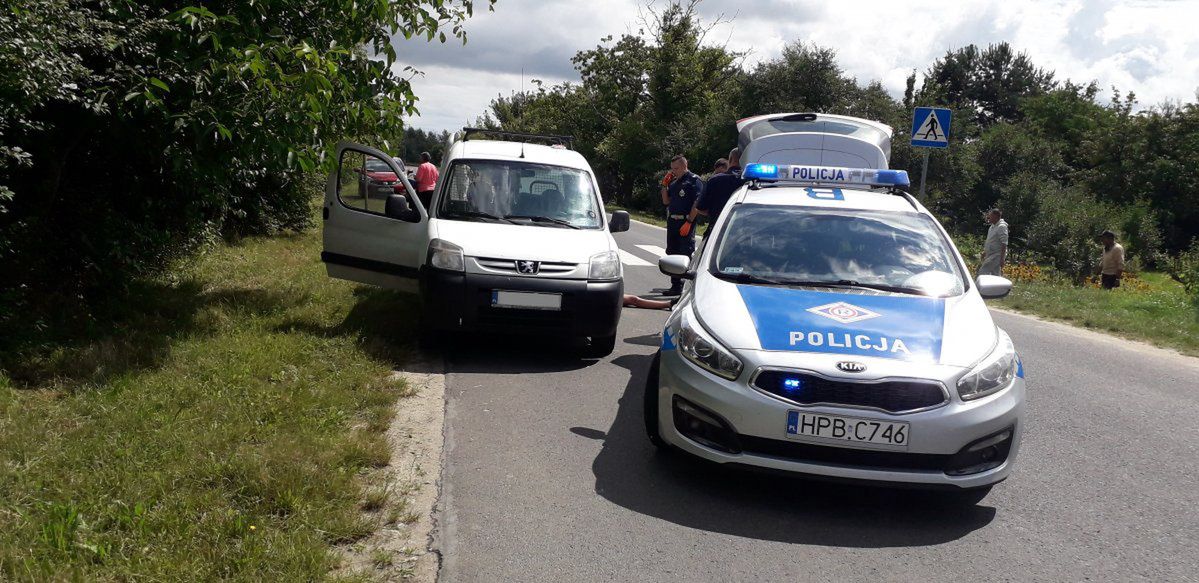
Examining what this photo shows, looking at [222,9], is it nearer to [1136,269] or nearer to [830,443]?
[830,443]

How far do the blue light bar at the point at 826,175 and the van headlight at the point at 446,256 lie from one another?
2.40 m

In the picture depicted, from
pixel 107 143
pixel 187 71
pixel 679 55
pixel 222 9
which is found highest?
pixel 679 55

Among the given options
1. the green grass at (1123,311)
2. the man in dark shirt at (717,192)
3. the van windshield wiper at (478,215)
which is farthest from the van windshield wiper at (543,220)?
the green grass at (1123,311)

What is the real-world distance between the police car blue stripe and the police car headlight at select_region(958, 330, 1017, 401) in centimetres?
19

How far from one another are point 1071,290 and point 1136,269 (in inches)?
578

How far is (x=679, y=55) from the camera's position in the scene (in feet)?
155

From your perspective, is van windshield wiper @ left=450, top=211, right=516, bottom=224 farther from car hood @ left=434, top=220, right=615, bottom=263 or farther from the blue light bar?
the blue light bar

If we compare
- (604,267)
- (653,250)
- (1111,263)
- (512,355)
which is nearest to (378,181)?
(512,355)

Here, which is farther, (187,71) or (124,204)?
(124,204)

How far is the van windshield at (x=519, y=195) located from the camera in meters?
8.80

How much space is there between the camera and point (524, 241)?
324 inches

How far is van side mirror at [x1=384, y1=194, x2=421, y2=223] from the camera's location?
28.4 ft

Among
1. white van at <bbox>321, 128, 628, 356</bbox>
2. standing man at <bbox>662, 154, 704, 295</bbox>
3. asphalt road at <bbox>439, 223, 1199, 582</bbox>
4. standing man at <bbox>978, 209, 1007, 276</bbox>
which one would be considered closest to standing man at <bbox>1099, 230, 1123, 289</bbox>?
standing man at <bbox>978, 209, 1007, 276</bbox>

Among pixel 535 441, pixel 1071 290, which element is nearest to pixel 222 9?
pixel 535 441
